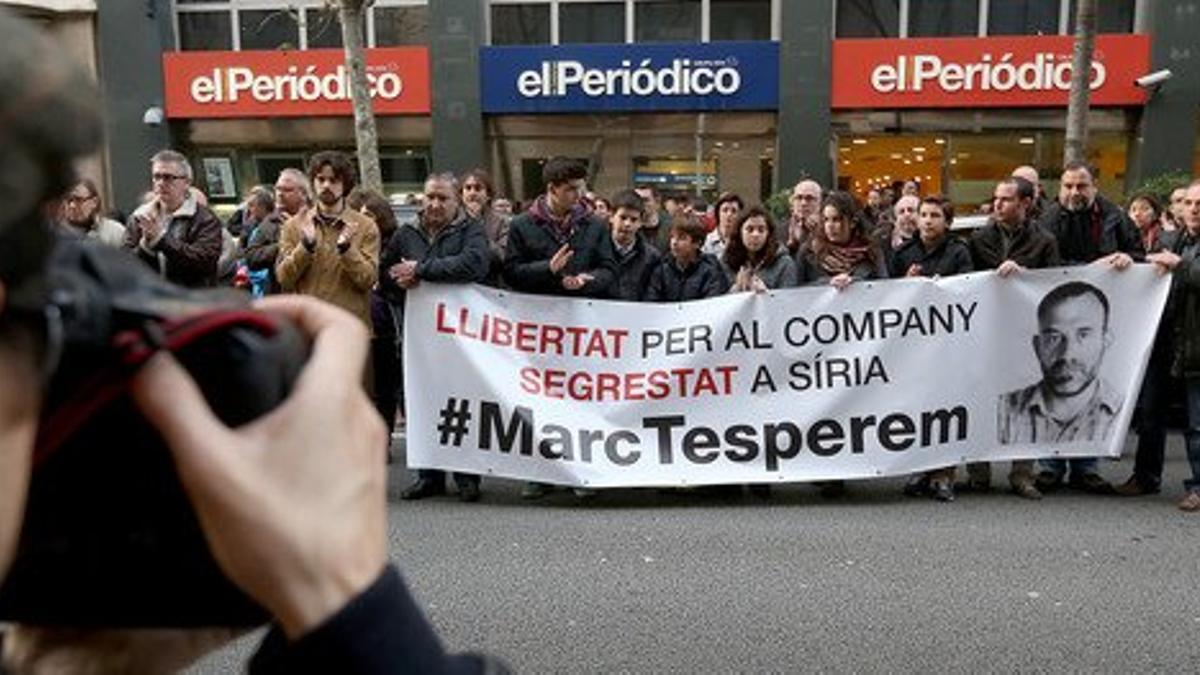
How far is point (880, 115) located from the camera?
18734 millimetres

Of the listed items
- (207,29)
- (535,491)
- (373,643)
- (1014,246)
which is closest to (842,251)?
(1014,246)

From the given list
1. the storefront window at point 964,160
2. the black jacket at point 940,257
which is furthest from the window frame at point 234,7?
the black jacket at point 940,257

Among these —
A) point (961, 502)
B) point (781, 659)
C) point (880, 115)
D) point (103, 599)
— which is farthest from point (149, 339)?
Result: point (880, 115)

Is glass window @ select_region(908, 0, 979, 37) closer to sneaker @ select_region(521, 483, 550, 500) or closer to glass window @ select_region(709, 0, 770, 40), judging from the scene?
glass window @ select_region(709, 0, 770, 40)

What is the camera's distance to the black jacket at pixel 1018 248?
22.2 feet

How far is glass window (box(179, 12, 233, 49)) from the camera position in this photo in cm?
2072

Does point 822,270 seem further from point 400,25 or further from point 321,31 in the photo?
point 321,31

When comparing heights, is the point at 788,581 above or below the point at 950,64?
below

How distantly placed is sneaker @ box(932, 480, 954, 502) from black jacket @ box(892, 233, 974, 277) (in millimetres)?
1234

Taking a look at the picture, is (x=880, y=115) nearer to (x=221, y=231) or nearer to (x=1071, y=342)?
(x=1071, y=342)

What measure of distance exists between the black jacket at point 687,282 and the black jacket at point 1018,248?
1.52 m

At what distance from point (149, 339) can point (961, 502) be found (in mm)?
6297

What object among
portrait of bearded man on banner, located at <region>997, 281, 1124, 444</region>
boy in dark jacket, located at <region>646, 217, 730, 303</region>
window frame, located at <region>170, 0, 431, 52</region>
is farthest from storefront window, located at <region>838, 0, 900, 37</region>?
portrait of bearded man on banner, located at <region>997, 281, 1124, 444</region>

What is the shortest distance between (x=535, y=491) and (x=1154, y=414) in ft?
12.0
